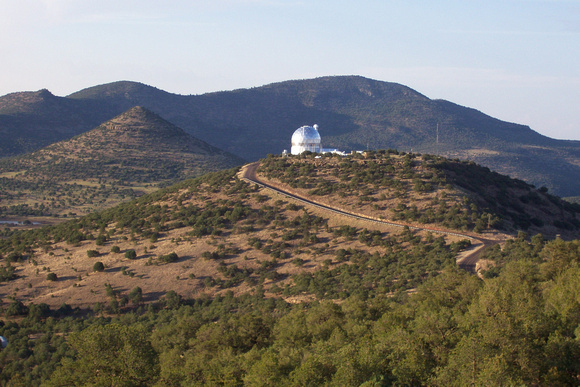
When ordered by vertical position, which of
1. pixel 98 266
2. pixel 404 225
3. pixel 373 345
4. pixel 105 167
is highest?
pixel 105 167

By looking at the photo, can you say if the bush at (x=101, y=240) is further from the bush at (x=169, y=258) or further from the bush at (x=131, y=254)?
the bush at (x=169, y=258)

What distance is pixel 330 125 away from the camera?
600ft

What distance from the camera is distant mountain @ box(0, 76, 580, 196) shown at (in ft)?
429

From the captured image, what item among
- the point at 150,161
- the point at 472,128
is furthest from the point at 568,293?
the point at 472,128

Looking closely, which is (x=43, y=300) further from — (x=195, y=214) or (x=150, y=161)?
(x=150, y=161)

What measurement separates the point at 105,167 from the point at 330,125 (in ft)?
333

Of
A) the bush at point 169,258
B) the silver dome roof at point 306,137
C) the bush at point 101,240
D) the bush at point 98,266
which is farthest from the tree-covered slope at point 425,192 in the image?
the bush at point 98,266

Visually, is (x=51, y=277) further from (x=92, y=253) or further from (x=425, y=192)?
(x=425, y=192)

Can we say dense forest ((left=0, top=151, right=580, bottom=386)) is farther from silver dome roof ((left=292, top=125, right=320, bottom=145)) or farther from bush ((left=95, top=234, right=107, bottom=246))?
silver dome roof ((left=292, top=125, right=320, bottom=145))

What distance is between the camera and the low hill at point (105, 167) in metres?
78.4

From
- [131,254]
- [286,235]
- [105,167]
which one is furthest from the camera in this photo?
[105,167]

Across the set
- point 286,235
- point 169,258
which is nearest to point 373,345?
point 286,235

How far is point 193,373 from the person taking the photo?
1970 cm

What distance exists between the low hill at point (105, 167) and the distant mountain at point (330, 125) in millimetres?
23832
